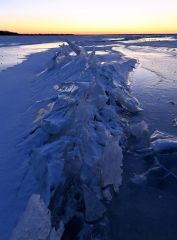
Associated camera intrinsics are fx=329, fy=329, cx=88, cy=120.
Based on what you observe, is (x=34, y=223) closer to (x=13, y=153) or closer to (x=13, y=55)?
(x=13, y=153)

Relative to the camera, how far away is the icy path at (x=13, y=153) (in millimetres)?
3215

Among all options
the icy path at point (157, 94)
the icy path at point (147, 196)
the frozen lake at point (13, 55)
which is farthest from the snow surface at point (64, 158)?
the frozen lake at point (13, 55)

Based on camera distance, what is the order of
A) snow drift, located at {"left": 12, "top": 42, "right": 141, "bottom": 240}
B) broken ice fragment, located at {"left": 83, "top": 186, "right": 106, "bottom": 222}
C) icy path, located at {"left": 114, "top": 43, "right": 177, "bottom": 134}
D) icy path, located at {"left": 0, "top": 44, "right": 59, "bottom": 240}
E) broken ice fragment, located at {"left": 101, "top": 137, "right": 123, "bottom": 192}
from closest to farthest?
icy path, located at {"left": 0, "top": 44, "right": 59, "bottom": 240} < snow drift, located at {"left": 12, "top": 42, "right": 141, "bottom": 240} < broken ice fragment, located at {"left": 83, "top": 186, "right": 106, "bottom": 222} < broken ice fragment, located at {"left": 101, "top": 137, "right": 123, "bottom": 192} < icy path, located at {"left": 114, "top": 43, "right": 177, "bottom": 134}

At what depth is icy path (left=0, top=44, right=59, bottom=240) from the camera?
3.21 metres

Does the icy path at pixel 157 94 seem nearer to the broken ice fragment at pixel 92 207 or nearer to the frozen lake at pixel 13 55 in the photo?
the broken ice fragment at pixel 92 207

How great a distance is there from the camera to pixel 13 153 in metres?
4.31

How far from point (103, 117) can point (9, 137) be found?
6.38ft

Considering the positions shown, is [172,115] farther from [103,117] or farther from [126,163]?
[126,163]

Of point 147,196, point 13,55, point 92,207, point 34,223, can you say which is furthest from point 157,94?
point 13,55

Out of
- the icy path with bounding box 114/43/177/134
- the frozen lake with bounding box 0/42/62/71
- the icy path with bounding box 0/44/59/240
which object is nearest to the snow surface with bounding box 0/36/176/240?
the icy path with bounding box 0/44/59/240

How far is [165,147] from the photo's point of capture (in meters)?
5.37

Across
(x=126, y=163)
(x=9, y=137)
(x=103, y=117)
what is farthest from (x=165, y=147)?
(x=9, y=137)

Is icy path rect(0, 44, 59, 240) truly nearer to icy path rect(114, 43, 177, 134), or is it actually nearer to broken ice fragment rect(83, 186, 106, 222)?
broken ice fragment rect(83, 186, 106, 222)

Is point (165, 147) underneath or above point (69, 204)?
underneath
